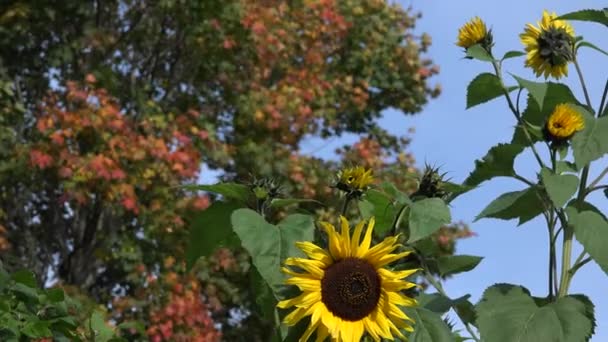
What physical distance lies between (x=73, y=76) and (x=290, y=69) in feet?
8.27

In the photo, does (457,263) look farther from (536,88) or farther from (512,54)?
(512,54)

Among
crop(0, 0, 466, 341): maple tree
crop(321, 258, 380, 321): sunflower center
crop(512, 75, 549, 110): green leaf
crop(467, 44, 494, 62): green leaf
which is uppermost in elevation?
crop(0, 0, 466, 341): maple tree

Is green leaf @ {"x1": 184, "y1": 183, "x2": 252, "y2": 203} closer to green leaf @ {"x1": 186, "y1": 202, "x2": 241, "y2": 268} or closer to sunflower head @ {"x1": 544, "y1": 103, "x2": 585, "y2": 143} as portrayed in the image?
green leaf @ {"x1": 186, "y1": 202, "x2": 241, "y2": 268}

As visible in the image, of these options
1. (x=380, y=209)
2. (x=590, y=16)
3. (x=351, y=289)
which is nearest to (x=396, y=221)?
(x=380, y=209)

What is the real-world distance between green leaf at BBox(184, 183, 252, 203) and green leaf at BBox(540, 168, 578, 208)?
793mm

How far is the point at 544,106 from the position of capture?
302cm

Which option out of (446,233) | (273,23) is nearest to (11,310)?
(273,23)

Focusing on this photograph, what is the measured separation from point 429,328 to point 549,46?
135 centimetres

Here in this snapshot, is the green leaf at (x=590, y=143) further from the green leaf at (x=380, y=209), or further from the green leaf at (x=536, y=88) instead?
the green leaf at (x=380, y=209)

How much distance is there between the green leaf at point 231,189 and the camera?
2.44 meters

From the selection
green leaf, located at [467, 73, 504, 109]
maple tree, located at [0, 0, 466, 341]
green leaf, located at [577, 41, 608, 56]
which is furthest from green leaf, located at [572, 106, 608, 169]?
maple tree, located at [0, 0, 466, 341]

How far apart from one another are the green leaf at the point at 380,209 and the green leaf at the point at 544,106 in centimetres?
60

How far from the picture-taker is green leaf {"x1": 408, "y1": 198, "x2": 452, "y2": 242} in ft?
7.52

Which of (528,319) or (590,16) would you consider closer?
(528,319)
